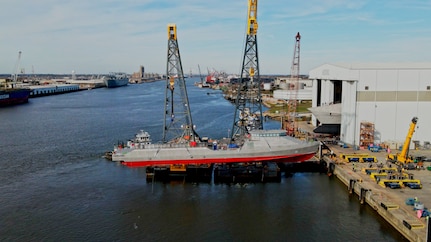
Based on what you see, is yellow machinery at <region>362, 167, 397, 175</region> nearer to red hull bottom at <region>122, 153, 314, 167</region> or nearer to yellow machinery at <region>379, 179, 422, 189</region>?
yellow machinery at <region>379, 179, 422, 189</region>

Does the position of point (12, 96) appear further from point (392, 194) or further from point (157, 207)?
point (392, 194)

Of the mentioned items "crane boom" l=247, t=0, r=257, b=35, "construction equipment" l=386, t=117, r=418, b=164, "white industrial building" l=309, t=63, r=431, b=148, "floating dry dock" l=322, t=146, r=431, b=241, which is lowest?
"floating dry dock" l=322, t=146, r=431, b=241

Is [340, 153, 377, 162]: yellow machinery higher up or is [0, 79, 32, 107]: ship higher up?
[0, 79, 32, 107]: ship

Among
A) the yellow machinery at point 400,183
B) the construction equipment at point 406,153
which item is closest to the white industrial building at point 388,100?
the construction equipment at point 406,153

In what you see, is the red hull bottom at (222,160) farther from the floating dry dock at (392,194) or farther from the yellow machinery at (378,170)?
the yellow machinery at (378,170)

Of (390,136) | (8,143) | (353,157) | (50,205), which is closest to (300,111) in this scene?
(390,136)

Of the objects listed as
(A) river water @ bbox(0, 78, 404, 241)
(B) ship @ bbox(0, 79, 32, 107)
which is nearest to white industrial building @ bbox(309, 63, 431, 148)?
(A) river water @ bbox(0, 78, 404, 241)
